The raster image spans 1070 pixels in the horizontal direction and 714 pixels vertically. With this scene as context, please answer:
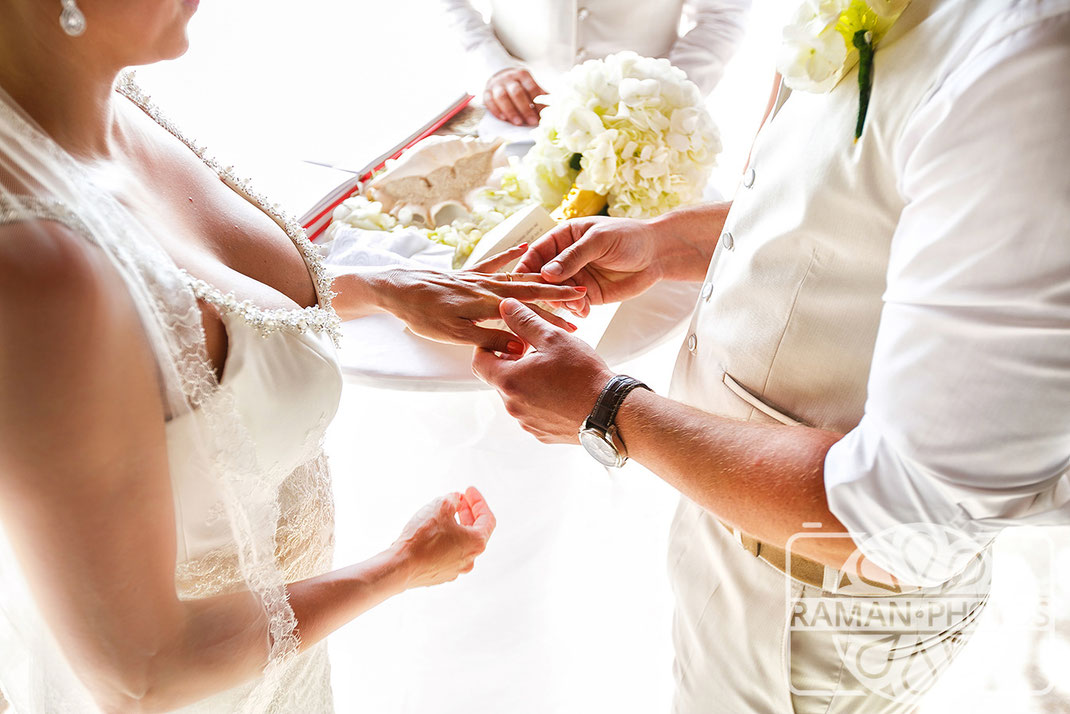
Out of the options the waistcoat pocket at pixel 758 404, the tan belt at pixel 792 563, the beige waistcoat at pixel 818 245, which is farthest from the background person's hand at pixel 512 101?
the tan belt at pixel 792 563

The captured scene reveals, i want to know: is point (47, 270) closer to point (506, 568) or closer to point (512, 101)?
point (506, 568)

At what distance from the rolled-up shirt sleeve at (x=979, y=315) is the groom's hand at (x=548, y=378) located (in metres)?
0.43

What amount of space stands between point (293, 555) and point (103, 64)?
2.48 feet

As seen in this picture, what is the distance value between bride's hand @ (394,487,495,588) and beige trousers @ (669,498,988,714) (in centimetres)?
41

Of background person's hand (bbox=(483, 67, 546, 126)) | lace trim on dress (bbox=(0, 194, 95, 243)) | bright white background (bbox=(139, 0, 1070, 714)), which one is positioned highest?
lace trim on dress (bbox=(0, 194, 95, 243))

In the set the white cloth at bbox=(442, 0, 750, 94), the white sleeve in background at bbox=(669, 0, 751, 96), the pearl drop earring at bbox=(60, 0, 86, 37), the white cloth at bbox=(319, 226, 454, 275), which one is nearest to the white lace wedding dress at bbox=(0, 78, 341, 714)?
the pearl drop earring at bbox=(60, 0, 86, 37)

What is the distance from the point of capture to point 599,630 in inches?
92.6

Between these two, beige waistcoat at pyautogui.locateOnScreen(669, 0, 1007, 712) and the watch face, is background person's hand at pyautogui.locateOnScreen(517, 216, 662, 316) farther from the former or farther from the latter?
the watch face

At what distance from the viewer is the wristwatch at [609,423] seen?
1187mm

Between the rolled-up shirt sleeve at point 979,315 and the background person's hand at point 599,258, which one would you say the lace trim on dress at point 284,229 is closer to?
the background person's hand at point 599,258

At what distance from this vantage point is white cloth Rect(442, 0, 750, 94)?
2730 mm

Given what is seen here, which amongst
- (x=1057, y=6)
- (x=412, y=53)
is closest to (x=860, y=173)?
(x=1057, y=6)

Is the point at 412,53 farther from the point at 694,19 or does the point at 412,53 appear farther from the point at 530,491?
the point at 530,491
